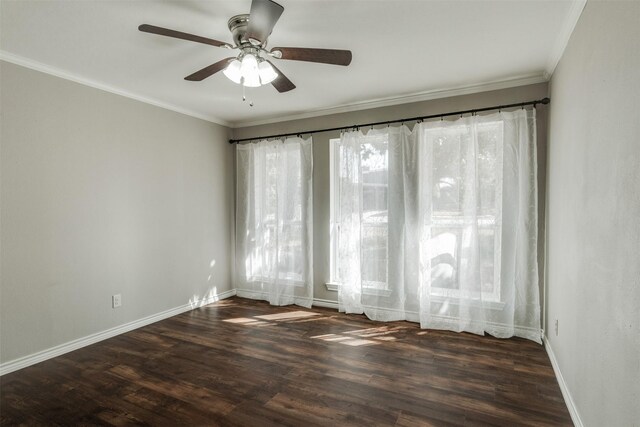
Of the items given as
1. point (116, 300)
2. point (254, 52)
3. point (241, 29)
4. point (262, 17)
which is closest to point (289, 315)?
point (116, 300)

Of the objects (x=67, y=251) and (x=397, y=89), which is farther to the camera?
(x=397, y=89)

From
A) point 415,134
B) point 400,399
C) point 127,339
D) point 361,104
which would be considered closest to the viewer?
point 400,399

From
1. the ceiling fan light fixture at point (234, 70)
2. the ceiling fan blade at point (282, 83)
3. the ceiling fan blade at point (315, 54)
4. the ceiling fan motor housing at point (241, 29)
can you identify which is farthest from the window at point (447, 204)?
the ceiling fan motor housing at point (241, 29)

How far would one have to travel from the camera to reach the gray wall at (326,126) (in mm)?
3360

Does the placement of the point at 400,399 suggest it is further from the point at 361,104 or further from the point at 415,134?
the point at 361,104

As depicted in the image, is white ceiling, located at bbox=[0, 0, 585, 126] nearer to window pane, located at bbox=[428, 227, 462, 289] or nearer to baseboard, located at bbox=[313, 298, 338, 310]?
window pane, located at bbox=[428, 227, 462, 289]

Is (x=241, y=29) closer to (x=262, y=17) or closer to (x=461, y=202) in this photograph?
(x=262, y=17)

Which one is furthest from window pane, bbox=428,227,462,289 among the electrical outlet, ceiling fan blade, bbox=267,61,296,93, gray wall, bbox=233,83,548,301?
the electrical outlet

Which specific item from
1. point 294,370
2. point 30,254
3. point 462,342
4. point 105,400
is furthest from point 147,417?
point 462,342

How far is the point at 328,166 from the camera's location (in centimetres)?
419

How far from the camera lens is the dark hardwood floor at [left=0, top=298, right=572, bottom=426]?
2.06m

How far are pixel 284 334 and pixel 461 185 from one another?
2.34 metres

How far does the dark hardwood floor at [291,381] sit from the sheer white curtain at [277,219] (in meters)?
0.90

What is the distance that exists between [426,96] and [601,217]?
2394 mm
